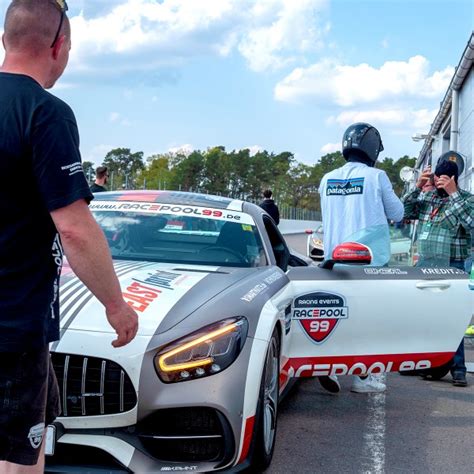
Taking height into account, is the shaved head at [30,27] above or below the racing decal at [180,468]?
above

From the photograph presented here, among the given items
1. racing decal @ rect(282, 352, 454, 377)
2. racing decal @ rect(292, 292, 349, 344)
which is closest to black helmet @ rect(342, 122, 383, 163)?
racing decal @ rect(292, 292, 349, 344)

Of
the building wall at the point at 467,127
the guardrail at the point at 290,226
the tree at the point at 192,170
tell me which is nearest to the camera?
the building wall at the point at 467,127

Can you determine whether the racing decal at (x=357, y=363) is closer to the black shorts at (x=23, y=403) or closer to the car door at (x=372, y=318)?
the car door at (x=372, y=318)

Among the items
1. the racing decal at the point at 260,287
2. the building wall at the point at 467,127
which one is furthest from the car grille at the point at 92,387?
the building wall at the point at 467,127

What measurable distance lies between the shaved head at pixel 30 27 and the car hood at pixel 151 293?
1449mm

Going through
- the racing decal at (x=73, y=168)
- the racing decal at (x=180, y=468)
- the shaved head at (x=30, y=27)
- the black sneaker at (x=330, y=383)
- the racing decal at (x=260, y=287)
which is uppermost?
the shaved head at (x=30, y=27)

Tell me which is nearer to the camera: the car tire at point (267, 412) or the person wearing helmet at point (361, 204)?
the car tire at point (267, 412)

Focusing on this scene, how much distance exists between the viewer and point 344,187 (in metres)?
5.50

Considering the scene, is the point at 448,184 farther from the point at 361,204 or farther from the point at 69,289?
the point at 69,289

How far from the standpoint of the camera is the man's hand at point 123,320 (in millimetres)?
2125

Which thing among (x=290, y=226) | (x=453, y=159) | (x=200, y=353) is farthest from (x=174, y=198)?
(x=290, y=226)

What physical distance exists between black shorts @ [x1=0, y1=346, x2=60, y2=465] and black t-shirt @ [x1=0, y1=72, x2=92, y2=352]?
0.05m

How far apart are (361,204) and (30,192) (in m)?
3.68

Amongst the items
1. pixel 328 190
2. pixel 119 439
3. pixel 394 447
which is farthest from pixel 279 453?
pixel 328 190
